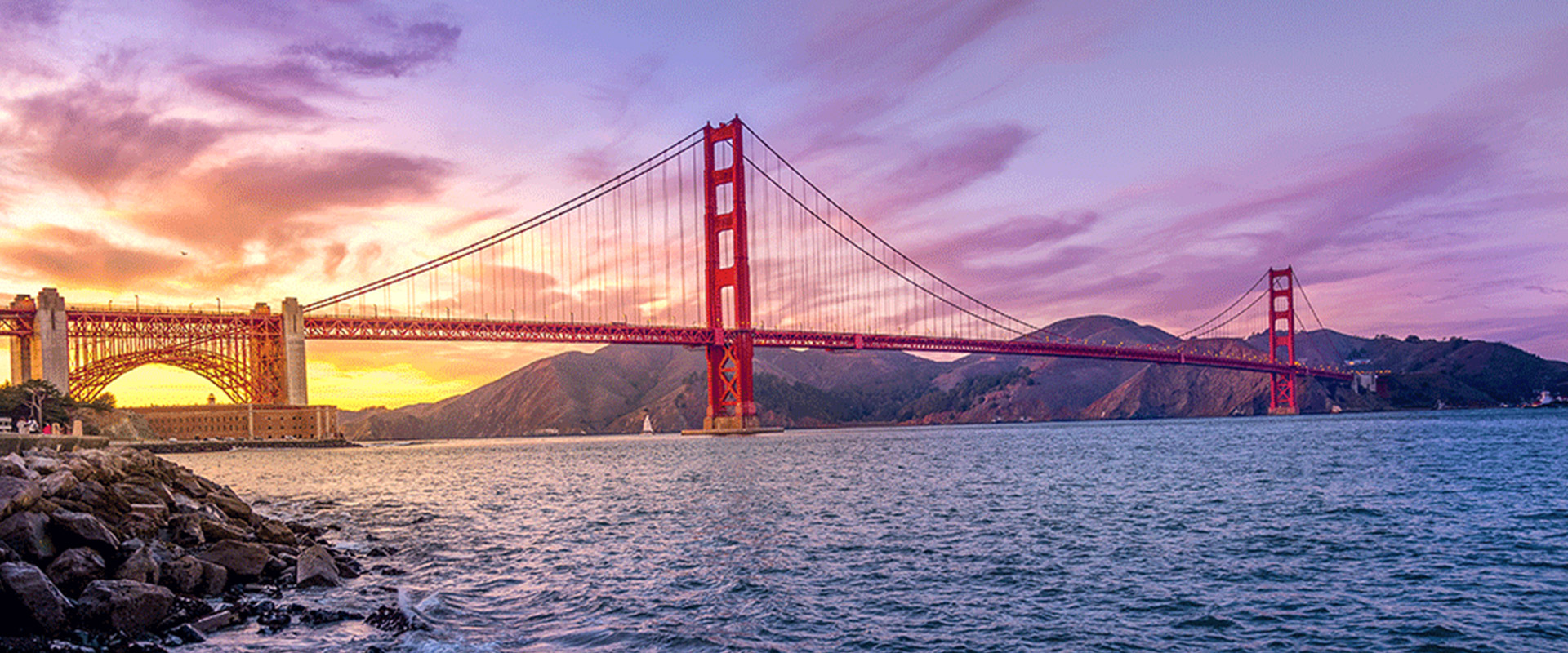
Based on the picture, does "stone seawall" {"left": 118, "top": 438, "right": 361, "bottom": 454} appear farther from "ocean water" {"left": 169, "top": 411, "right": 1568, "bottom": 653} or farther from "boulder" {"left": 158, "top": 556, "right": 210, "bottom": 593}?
"boulder" {"left": 158, "top": 556, "right": 210, "bottom": 593}

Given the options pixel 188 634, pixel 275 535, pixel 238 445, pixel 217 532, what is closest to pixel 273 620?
pixel 188 634

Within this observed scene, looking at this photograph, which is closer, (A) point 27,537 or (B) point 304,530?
(A) point 27,537

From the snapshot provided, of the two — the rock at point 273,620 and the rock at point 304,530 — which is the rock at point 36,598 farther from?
the rock at point 304,530

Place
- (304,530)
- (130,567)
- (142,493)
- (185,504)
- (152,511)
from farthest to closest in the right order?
(304,530) → (185,504) → (142,493) → (152,511) → (130,567)

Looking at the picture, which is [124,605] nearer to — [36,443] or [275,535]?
[275,535]

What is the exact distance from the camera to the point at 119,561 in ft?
43.2

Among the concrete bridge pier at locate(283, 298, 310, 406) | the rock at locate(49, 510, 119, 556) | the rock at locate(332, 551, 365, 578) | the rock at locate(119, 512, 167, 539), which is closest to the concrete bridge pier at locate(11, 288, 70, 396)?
the concrete bridge pier at locate(283, 298, 310, 406)

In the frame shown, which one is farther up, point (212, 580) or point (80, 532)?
point (80, 532)

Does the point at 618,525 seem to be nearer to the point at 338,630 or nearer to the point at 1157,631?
the point at 338,630

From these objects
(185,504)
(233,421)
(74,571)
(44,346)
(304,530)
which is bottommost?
(233,421)

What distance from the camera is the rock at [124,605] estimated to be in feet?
35.4

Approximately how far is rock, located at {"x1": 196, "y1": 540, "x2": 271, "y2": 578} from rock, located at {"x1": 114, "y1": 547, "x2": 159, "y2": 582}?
190cm

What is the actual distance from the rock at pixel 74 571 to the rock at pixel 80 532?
698 millimetres

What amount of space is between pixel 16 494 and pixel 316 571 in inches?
156
